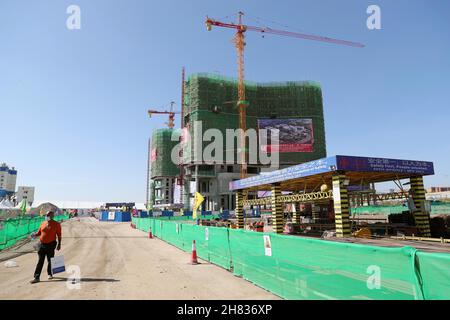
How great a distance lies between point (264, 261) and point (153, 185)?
149m

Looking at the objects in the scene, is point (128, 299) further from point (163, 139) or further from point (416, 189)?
point (163, 139)

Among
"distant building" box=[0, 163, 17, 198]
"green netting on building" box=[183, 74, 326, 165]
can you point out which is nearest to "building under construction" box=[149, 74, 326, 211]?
"green netting on building" box=[183, 74, 326, 165]

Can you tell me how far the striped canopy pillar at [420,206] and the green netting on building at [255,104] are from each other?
7841 cm

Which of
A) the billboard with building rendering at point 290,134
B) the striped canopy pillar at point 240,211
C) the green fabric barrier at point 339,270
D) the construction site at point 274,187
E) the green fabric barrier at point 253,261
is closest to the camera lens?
the green fabric barrier at point 339,270

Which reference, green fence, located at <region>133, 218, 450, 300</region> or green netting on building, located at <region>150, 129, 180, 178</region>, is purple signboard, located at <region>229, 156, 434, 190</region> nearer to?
green fence, located at <region>133, 218, 450, 300</region>

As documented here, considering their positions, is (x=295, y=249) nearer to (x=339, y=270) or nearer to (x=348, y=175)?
(x=339, y=270)

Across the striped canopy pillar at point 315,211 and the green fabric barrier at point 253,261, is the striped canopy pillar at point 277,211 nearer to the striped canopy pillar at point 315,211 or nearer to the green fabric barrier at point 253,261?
the striped canopy pillar at point 315,211

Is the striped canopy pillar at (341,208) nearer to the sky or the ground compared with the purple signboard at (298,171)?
nearer to the ground

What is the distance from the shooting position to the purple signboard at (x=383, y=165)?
19.1m

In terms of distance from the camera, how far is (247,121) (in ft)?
338

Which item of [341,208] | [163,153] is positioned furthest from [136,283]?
[163,153]

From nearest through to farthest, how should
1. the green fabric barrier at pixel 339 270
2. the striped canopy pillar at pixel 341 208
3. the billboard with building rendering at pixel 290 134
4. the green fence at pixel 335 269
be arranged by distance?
the green fence at pixel 335 269 → the green fabric barrier at pixel 339 270 → the striped canopy pillar at pixel 341 208 → the billboard with building rendering at pixel 290 134

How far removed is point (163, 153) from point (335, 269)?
439ft

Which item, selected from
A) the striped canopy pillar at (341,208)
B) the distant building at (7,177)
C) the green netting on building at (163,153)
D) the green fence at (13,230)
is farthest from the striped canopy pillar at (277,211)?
the distant building at (7,177)
